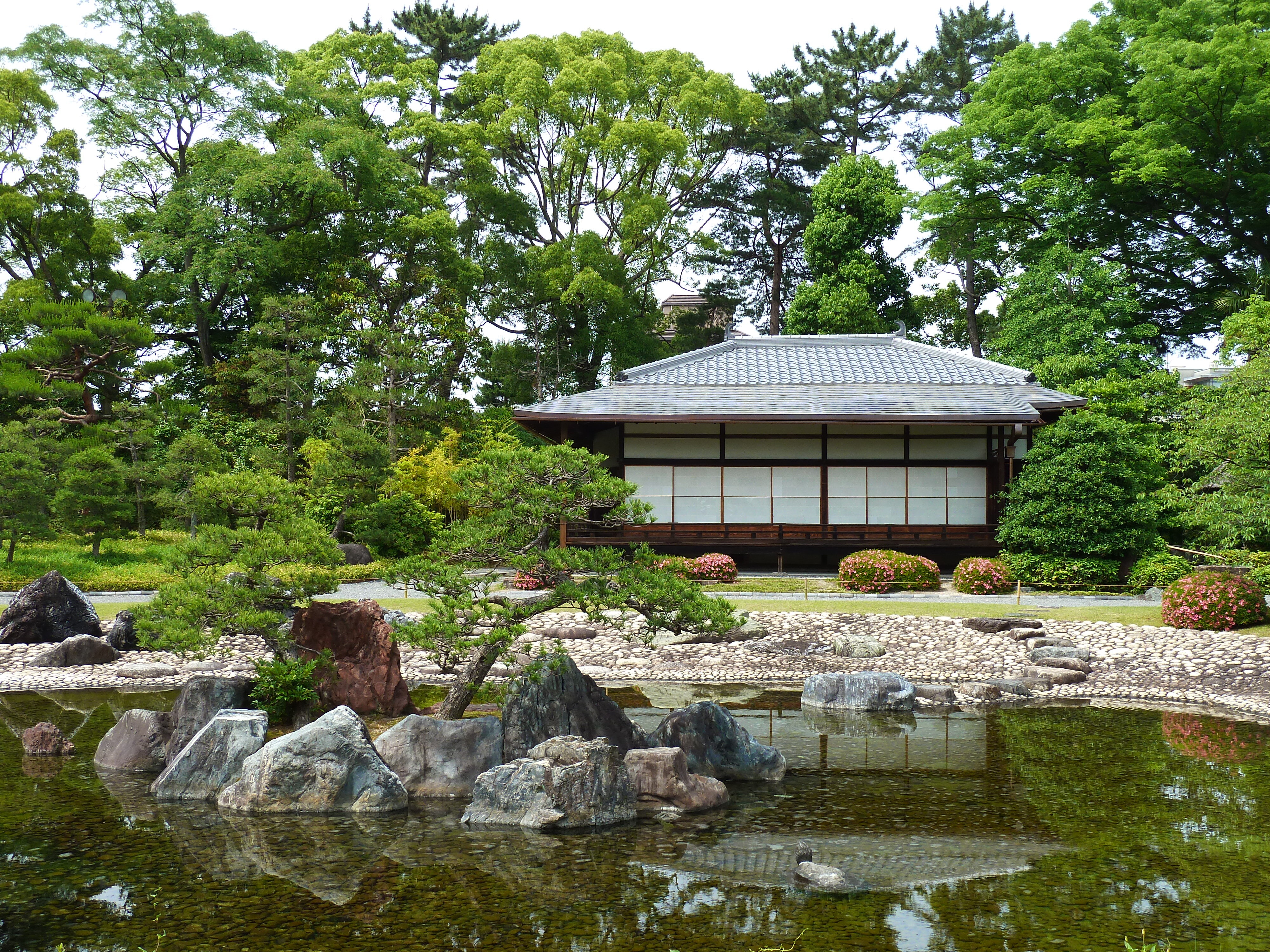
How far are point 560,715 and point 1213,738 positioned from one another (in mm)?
6210

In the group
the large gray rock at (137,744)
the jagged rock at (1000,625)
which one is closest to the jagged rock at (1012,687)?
the jagged rock at (1000,625)

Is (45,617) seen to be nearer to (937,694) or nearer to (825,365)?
(937,694)

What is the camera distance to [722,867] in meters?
5.64

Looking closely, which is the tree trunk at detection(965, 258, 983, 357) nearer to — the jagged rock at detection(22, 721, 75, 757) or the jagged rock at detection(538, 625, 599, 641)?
the jagged rock at detection(538, 625, 599, 641)

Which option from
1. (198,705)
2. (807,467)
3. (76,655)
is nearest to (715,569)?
(807,467)

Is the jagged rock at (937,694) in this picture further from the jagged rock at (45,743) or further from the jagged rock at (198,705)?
the jagged rock at (45,743)

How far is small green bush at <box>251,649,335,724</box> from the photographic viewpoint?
8367 mm

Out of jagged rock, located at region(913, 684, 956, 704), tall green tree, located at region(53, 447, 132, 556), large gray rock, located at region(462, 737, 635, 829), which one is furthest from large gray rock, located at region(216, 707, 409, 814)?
tall green tree, located at region(53, 447, 132, 556)

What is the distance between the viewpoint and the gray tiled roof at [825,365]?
911 inches

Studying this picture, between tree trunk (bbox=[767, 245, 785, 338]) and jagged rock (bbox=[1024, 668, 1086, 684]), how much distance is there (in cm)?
2545

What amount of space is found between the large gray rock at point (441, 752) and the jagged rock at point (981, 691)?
226 inches

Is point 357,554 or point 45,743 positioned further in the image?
point 357,554

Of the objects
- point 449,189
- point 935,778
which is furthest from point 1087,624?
point 449,189

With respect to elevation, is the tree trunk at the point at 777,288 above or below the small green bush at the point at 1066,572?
above
